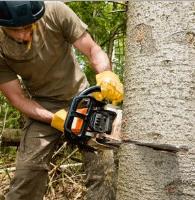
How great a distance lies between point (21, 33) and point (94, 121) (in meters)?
0.86

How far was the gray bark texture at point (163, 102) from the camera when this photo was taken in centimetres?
117

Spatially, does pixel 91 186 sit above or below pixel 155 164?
below

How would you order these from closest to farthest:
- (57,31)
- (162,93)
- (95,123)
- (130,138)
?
(162,93) → (130,138) → (95,123) → (57,31)

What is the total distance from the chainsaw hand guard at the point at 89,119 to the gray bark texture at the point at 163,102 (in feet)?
2.43

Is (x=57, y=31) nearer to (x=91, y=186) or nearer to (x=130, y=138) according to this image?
(x=91, y=186)

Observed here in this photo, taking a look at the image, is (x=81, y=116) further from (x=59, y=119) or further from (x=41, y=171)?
(x=41, y=171)

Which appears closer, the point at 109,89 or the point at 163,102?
the point at 163,102

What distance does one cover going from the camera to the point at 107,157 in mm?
2807

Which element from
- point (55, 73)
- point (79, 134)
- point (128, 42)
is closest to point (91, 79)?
point (55, 73)

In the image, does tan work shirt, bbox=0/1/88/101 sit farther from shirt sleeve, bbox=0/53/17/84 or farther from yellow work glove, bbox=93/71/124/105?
yellow work glove, bbox=93/71/124/105

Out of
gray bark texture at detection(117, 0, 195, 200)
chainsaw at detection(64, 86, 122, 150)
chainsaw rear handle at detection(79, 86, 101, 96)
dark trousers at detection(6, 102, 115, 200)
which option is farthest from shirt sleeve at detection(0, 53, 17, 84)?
gray bark texture at detection(117, 0, 195, 200)

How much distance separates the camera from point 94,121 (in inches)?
81.4

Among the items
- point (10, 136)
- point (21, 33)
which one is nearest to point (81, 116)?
point (21, 33)

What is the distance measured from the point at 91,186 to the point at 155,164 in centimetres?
168
